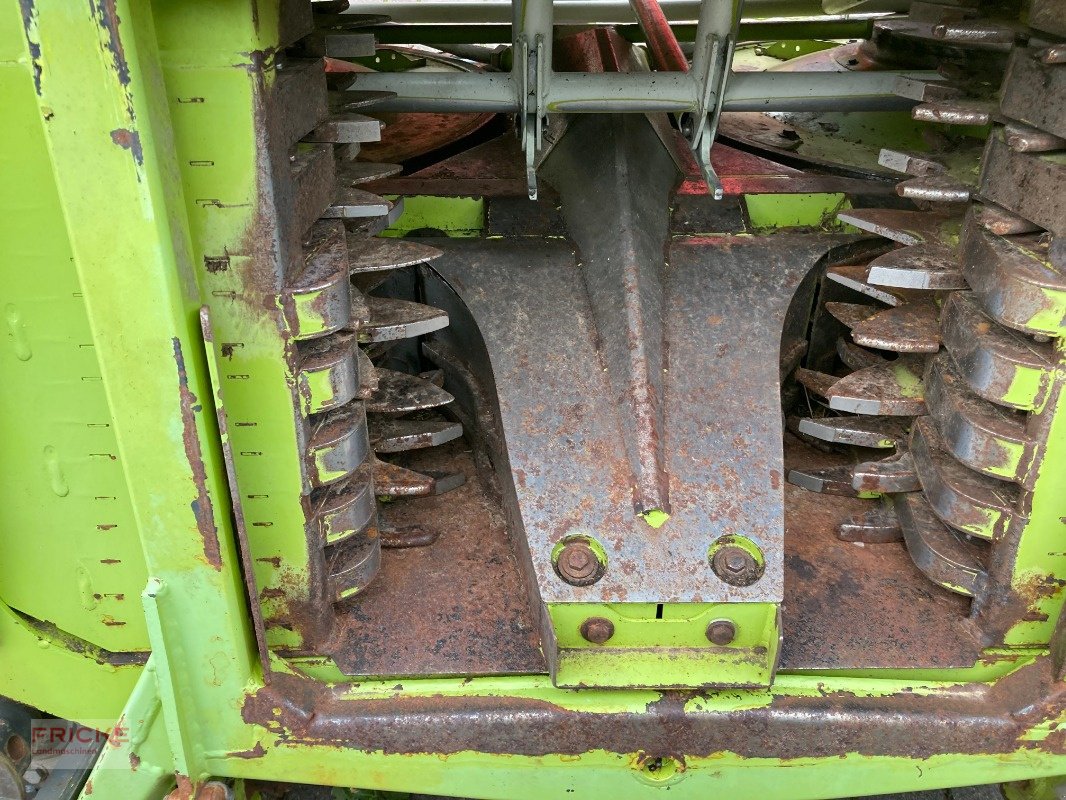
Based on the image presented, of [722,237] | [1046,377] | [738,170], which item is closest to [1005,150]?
[1046,377]

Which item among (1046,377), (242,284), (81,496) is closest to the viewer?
(242,284)

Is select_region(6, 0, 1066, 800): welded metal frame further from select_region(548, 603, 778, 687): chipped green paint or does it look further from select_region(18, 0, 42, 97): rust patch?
select_region(18, 0, 42, 97): rust patch

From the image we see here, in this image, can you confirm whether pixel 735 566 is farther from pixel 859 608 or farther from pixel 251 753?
pixel 251 753

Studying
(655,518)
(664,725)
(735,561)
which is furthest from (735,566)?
(664,725)

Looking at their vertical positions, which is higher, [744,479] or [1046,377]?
[1046,377]

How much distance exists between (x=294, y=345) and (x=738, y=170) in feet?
4.14

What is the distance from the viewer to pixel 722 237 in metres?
2.03

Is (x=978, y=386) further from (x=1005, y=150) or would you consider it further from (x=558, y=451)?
(x=558, y=451)

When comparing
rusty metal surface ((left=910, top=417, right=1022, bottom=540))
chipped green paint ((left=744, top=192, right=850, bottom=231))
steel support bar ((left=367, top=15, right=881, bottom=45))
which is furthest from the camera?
steel support bar ((left=367, top=15, right=881, bottom=45))

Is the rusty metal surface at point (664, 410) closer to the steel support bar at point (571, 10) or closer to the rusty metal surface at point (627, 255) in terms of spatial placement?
the rusty metal surface at point (627, 255)

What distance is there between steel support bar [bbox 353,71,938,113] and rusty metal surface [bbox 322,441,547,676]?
31.0 inches

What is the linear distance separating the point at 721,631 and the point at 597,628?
191 mm

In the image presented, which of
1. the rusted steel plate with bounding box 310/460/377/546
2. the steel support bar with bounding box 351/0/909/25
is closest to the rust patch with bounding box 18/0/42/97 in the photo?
the rusted steel plate with bounding box 310/460/377/546

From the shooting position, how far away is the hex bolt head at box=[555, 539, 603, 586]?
5.13 feet
